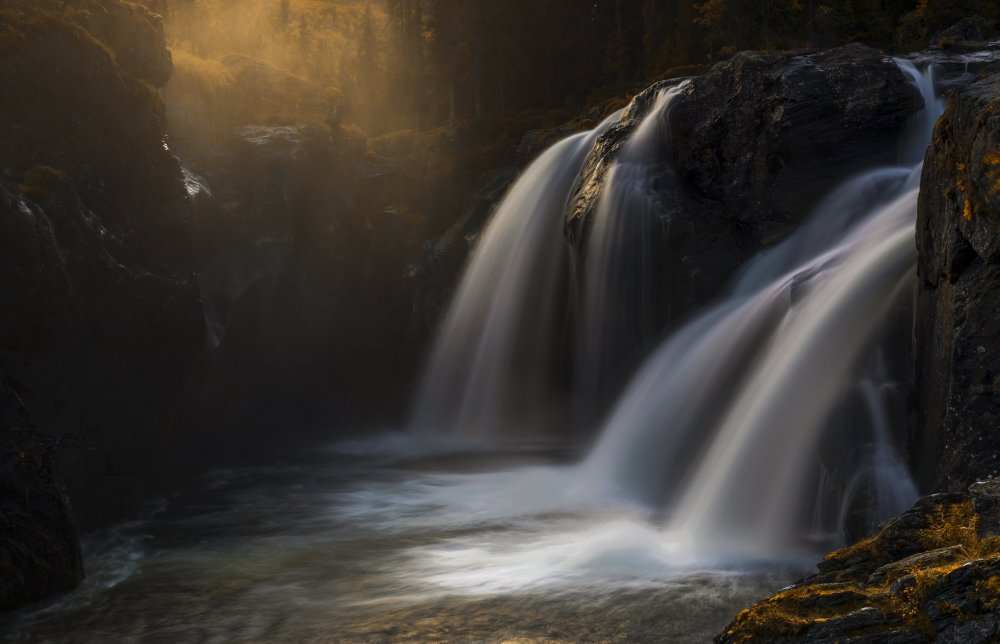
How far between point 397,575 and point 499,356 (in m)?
12.5

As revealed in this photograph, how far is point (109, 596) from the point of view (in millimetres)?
11016

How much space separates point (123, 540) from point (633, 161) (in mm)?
12722

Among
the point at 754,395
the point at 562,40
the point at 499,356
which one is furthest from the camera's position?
the point at 562,40

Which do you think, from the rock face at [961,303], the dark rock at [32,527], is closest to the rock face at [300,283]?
the dark rock at [32,527]

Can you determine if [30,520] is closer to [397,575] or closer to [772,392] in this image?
[397,575]

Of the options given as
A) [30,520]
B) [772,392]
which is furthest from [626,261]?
[30,520]

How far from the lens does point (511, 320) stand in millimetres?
23109

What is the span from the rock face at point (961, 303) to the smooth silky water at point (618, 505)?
916 mm

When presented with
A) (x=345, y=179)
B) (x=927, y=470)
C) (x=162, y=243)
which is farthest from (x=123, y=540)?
(x=345, y=179)

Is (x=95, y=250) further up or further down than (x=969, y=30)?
further down

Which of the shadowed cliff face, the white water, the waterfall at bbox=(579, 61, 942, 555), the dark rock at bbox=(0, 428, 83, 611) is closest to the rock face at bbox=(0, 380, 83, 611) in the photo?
the dark rock at bbox=(0, 428, 83, 611)

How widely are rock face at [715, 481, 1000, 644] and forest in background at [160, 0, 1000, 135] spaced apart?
29.9 metres

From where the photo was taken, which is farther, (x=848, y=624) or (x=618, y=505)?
(x=618, y=505)

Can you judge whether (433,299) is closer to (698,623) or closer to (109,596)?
(109,596)
